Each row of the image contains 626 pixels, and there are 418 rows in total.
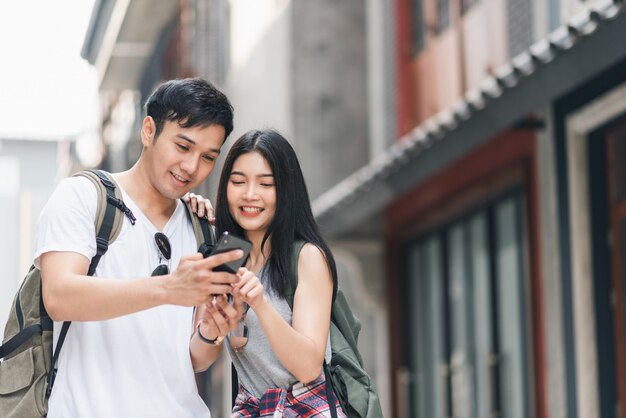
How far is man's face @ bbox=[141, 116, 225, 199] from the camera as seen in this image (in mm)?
4621

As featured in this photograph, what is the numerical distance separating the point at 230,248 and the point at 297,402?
70cm

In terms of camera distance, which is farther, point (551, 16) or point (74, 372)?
point (551, 16)

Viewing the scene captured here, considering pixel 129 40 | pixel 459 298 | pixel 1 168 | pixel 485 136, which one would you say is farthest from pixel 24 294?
pixel 1 168

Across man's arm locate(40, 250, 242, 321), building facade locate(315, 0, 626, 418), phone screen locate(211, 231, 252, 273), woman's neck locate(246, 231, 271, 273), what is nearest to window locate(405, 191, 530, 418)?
building facade locate(315, 0, 626, 418)

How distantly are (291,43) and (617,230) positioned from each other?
825 cm

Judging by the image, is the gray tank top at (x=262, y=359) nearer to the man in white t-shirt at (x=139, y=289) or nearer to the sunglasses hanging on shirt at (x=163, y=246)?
the man in white t-shirt at (x=139, y=289)

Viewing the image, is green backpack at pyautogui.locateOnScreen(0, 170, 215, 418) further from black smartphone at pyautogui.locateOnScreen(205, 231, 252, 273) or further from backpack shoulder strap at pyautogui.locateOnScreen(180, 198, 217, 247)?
black smartphone at pyautogui.locateOnScreen(205, 231, 252, 273)

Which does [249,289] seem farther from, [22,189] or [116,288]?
[22,189]

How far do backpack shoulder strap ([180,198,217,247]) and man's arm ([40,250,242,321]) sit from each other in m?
0.56

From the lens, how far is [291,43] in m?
18.7

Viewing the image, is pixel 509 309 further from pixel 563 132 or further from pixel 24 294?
pixel 24 294

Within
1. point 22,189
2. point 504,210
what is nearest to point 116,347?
point 504,210

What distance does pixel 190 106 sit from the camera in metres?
4.63

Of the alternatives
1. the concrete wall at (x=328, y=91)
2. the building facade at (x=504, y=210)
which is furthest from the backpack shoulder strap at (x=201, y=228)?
the concrete wall at (x=328, y=91)
